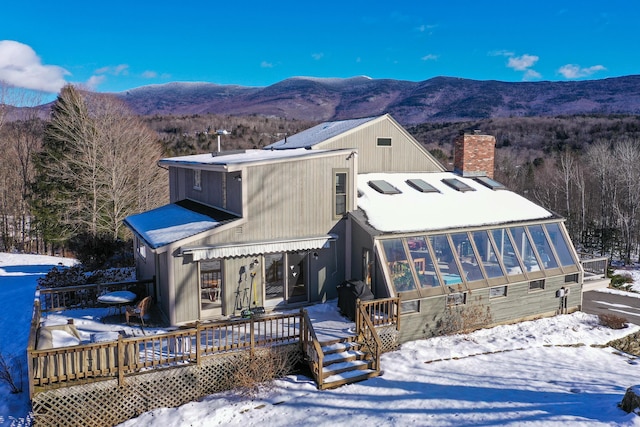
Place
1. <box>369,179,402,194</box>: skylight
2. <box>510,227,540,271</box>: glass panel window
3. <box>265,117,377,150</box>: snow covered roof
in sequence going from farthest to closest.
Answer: <box>265,117,377,150</box>: snow covered roof < <box>369,179,402,194</box>: skylight < <box>510,227,540,271</box>: glass panel window

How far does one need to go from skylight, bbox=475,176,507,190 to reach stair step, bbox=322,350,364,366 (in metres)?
10.2

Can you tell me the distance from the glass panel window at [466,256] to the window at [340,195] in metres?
3.44

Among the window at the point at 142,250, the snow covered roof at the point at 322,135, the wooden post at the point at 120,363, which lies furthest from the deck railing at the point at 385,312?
the window at the point at 142,250

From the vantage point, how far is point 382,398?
871cm

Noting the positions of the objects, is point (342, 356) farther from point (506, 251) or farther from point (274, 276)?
point (506, 251)

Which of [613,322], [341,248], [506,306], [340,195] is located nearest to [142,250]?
→ [341,248]

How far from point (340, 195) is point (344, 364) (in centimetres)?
524

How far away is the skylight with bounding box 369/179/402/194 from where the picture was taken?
15.0 m

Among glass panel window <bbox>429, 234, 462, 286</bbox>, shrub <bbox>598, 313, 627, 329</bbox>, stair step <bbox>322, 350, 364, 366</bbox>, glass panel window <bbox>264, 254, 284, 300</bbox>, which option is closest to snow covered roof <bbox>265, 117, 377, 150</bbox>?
glass panel window <bbox>264, 254, 284, 300</bbox>

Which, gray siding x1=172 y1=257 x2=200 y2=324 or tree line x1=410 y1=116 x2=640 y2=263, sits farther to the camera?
tree line x1=410 y1=116 x2=640 y2=263

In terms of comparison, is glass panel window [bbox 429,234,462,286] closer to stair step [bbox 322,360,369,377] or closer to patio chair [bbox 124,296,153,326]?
stair step [bbox 322,360,369,377]

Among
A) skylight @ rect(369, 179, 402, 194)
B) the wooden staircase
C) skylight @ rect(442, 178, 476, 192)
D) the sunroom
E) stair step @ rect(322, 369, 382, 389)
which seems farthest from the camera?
skylight @ rect(442, 178, 476, 192)

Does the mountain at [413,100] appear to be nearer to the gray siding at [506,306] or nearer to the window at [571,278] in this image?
the gray siding at [506,306]

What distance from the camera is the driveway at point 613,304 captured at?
50.4ft
